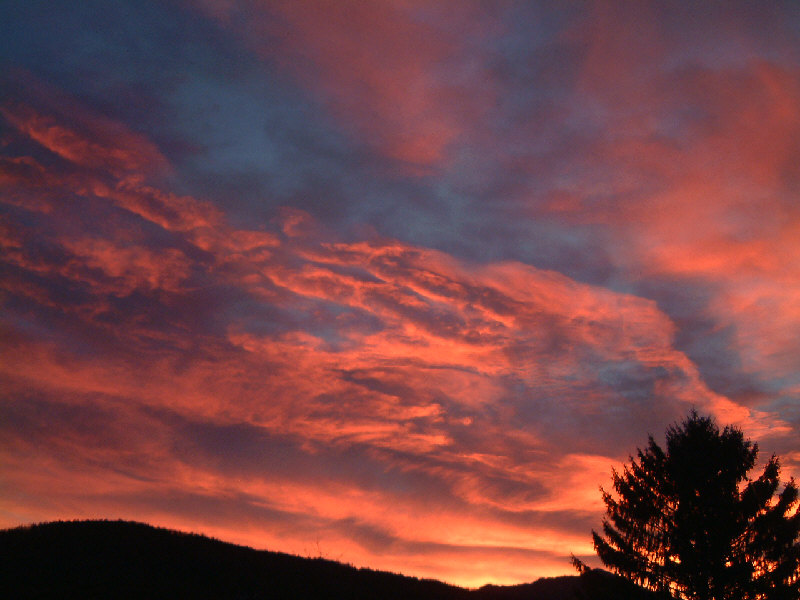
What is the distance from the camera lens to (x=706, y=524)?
2406 cm

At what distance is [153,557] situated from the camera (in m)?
23.8

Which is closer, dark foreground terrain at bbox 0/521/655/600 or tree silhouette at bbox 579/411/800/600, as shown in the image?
dark foreground terrain at bbox 0/521/655/600

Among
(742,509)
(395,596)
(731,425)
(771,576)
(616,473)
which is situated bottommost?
(395,596)

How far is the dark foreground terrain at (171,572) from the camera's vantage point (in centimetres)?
Result: 2045

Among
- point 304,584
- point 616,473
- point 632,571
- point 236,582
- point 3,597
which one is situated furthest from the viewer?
point 616,473

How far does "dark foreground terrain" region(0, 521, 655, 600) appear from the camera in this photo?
20453 millimetres

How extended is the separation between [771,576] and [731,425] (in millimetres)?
6387

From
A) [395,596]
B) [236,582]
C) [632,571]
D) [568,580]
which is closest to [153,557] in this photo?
[236,582]

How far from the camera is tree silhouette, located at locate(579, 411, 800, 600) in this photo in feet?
75.9

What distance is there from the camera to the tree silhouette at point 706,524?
75.9ft

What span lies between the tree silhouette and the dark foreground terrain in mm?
1811

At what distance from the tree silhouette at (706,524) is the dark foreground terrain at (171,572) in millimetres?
1811

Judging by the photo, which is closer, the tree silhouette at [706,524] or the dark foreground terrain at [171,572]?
the dark foreground terrain at [171,572]

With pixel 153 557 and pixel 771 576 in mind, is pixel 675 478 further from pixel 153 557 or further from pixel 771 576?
pixel 153 557
